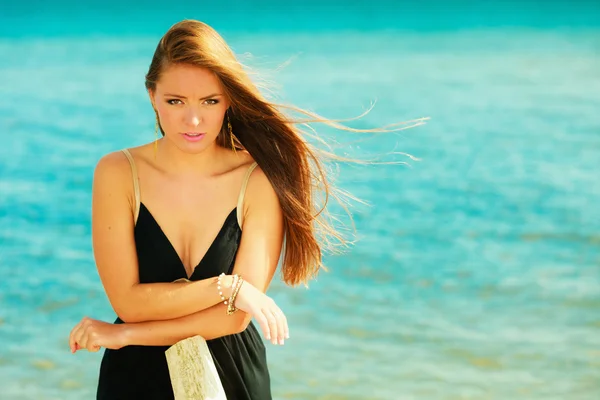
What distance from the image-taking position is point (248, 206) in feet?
8.20

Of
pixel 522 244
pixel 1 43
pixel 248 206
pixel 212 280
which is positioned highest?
pixel 1 43

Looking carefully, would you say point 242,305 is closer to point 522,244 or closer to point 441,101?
point 522,244

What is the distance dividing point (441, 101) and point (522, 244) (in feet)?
16.2

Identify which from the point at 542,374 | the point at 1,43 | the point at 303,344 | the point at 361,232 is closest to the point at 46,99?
Answer: the point at 1,43

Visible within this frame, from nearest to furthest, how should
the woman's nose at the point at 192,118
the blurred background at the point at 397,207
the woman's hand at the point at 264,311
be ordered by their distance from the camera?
the woman's hand at the point at 264,311, the woman's nose at the point at 192,118, the blurred background at the point at 397,207

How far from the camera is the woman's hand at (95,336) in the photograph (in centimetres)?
234

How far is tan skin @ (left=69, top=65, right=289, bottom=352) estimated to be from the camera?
2369 mm

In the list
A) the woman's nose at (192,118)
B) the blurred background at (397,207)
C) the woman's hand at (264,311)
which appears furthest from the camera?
the blurred background at (397,207)

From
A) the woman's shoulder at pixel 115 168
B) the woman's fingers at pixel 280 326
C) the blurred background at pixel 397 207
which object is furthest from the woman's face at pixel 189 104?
the woman's fingers at pixel 280 326

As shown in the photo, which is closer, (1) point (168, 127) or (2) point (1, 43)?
(1) point (168, 127)

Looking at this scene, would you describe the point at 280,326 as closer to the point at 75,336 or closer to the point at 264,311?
the point at 264,311

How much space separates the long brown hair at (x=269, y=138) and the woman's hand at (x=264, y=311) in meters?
0.25

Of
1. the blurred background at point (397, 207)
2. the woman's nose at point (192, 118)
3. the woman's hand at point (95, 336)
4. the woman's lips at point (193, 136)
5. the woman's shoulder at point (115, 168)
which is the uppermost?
the blurred background at point (397, 207)

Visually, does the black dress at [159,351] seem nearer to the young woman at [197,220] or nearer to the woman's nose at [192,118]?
the young woman at [197,220]
